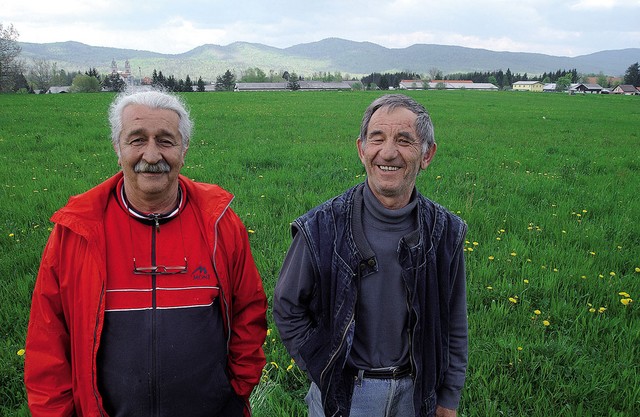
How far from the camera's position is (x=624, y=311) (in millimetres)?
3814

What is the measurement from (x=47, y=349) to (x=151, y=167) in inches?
36.4

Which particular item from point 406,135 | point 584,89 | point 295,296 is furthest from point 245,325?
point 584,89

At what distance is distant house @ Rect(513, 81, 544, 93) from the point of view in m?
122

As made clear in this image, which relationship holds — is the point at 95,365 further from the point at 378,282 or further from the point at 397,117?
the point at 397,117

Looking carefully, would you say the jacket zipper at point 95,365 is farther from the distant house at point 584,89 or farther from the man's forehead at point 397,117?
the distant house at point 584,89

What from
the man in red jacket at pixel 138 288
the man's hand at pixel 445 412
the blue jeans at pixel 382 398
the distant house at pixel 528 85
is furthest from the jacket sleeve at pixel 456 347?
the distant house at pixel 528 85

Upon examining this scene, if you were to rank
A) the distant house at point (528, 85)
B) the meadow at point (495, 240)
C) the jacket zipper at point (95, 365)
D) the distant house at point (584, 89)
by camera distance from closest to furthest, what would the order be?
the jacket zipper at point (95, 365) < the meadow at point (495, 240) < the distant house at point (584, 89) < the distant house at point (528, 85)

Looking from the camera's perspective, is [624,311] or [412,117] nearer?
[412,117]

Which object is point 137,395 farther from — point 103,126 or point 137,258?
point 103,126

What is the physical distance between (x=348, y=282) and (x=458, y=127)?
1758 centimetres

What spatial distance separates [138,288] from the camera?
6.30 ft

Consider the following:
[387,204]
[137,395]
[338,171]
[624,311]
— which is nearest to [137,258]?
[137,395]

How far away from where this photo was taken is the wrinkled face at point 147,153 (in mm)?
1967

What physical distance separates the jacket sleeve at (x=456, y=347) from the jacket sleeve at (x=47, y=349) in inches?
71.4
